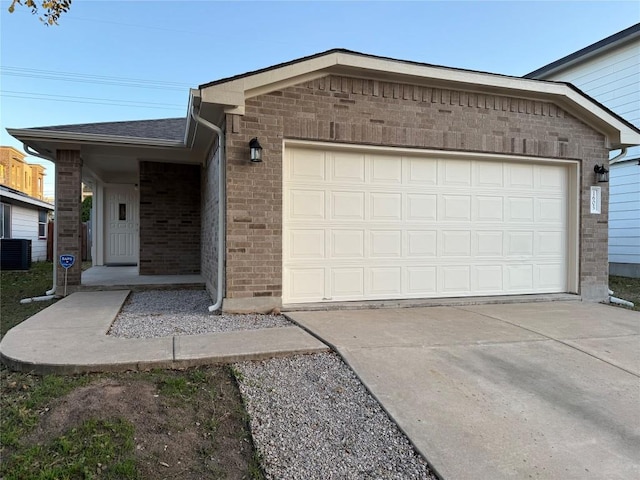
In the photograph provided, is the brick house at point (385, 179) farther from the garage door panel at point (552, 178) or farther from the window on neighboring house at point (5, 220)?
the window on neighboring house at point (5, 220)

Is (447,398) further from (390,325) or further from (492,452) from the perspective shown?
(390,325)

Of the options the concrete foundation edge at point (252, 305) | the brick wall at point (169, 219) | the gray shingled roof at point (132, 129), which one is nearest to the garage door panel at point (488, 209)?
the concrete foundation edge at point (252, 305)

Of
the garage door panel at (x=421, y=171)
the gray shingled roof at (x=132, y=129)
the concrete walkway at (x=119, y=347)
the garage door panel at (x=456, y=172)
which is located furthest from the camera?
the gray shingled roof at (x=132, y=129)

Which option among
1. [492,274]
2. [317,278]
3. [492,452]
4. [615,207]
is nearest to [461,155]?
[492,274]

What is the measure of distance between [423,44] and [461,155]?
9.76m

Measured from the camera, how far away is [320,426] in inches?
115

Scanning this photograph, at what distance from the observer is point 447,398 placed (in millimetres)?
3320

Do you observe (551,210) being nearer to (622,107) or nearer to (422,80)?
(422,80)

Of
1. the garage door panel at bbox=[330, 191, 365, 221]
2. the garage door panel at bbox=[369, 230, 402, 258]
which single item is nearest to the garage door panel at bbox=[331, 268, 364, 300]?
the garage door panel at bbox=[369, 230, 402, 258]

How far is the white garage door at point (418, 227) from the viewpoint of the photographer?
6.39 metres

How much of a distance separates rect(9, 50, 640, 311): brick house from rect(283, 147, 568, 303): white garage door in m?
0.02

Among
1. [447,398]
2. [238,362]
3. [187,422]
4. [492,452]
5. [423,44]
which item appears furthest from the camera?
[423,44]

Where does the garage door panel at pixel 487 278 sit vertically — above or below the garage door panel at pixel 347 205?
below

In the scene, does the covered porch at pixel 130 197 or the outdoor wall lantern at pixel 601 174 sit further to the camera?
the covered porch at pixel 130 197
